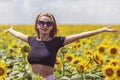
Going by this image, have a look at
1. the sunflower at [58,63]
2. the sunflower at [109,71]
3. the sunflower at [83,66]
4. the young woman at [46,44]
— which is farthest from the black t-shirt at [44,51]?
the sunflower at [58,63]

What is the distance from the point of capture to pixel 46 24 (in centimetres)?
563

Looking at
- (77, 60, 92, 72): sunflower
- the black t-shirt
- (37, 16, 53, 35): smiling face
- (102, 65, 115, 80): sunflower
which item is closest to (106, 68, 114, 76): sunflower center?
(102, 65, 115, 80): sunflower

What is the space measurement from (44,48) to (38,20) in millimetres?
333

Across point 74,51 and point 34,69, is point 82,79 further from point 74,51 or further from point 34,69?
point 74,51

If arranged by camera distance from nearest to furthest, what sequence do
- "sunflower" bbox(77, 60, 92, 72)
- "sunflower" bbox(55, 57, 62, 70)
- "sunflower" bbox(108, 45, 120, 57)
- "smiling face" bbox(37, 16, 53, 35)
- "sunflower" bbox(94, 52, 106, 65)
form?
"smiling face" bbox(37, 16, 53, 35) < "sunflower" bbox(77, 60, 92, 72) < "sunflower" bbox(94, 52, 106, 65) < "sunflower" bbox(55, 57, 62, 70) < "sunflower" bbox(108, 45, 120, 57)

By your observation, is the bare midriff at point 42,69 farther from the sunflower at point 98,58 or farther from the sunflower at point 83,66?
the sunflower at point 98,58

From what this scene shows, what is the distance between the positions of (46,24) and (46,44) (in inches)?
9.8

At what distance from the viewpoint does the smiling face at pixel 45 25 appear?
5605 mm

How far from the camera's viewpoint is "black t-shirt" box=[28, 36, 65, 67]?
5629mm

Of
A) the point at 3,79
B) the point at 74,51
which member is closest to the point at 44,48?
the point at 3,79

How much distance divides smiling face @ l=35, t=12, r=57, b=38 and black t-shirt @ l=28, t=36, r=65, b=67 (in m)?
0.11

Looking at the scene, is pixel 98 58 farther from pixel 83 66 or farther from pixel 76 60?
pixel 83 66

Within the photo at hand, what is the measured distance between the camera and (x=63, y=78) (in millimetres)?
6457

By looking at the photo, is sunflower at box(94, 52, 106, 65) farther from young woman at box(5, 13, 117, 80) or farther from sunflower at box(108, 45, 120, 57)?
young woman at box(5, 13, 117, 80)
